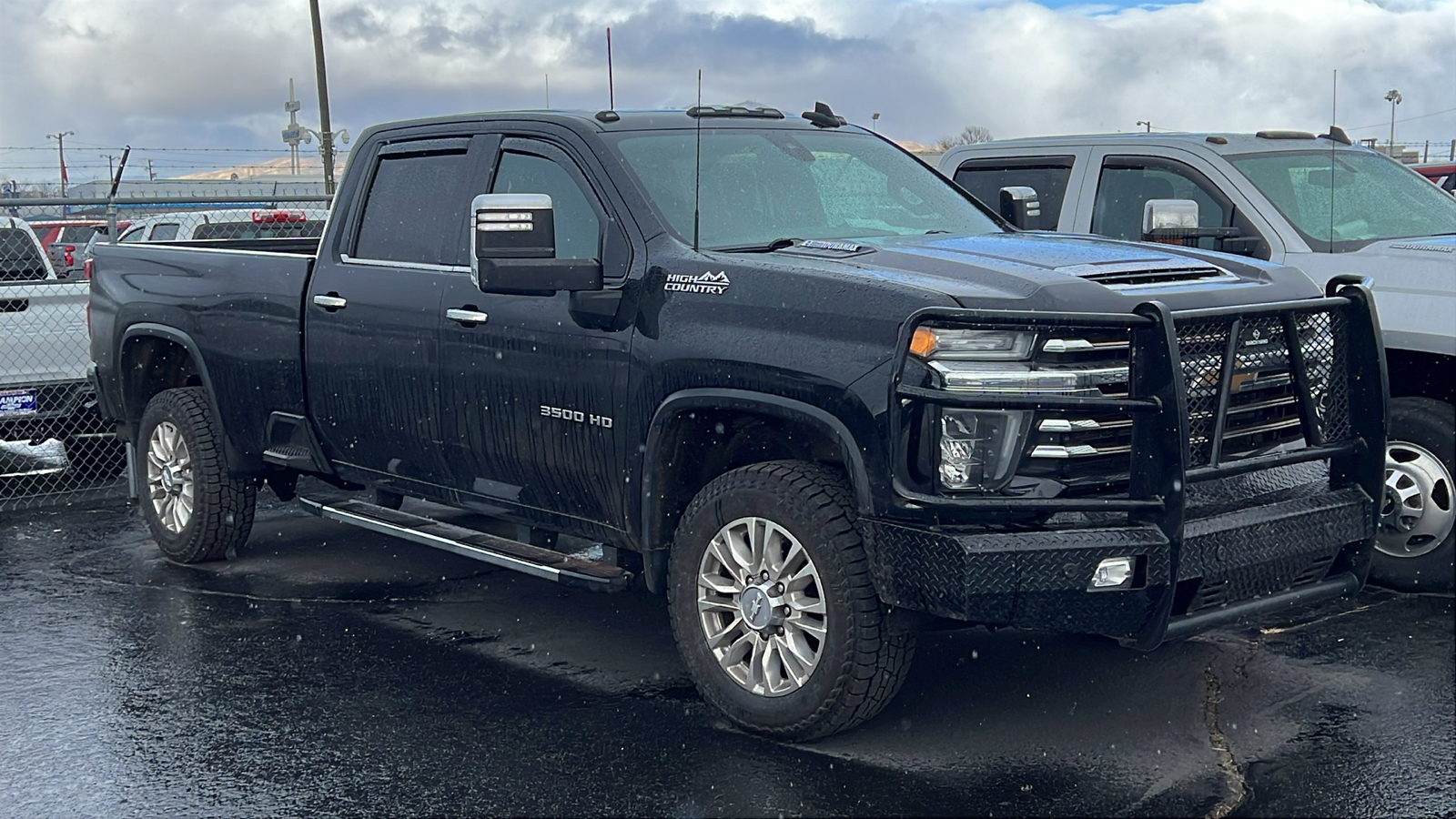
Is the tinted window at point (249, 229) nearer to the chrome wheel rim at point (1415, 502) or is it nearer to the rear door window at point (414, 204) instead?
the rear door window at point (414, 204)

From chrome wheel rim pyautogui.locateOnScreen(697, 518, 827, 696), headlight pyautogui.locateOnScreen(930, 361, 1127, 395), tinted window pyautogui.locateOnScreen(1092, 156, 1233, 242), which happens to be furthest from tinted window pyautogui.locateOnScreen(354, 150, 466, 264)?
tinted window pyautogui.locateOnScreen(1092, 156, 1233, 242)

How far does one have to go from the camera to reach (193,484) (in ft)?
26.0

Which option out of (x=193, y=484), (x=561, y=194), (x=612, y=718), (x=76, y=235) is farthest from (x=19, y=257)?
(x=76, y=235)

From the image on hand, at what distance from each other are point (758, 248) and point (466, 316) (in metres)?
1.21

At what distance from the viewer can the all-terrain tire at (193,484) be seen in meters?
7.83

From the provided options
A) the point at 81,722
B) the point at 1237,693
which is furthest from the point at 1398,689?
the point at 81,722

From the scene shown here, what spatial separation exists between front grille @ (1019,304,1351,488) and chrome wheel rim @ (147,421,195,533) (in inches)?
191

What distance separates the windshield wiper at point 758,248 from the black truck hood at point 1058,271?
8 cm

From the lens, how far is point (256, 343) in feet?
23.8

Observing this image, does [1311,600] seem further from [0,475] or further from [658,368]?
[0,475]

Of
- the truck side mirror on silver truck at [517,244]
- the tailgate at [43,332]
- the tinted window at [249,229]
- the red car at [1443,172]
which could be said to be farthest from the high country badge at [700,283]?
the red car at [1443,172]

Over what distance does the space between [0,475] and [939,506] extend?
8.28 m

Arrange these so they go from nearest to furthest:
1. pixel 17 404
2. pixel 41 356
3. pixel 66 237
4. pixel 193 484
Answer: pixel 193 484 < pixel 17 404 < pixel 41 356 < pixel 66 237

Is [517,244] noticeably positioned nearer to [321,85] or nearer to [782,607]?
[782,607]
